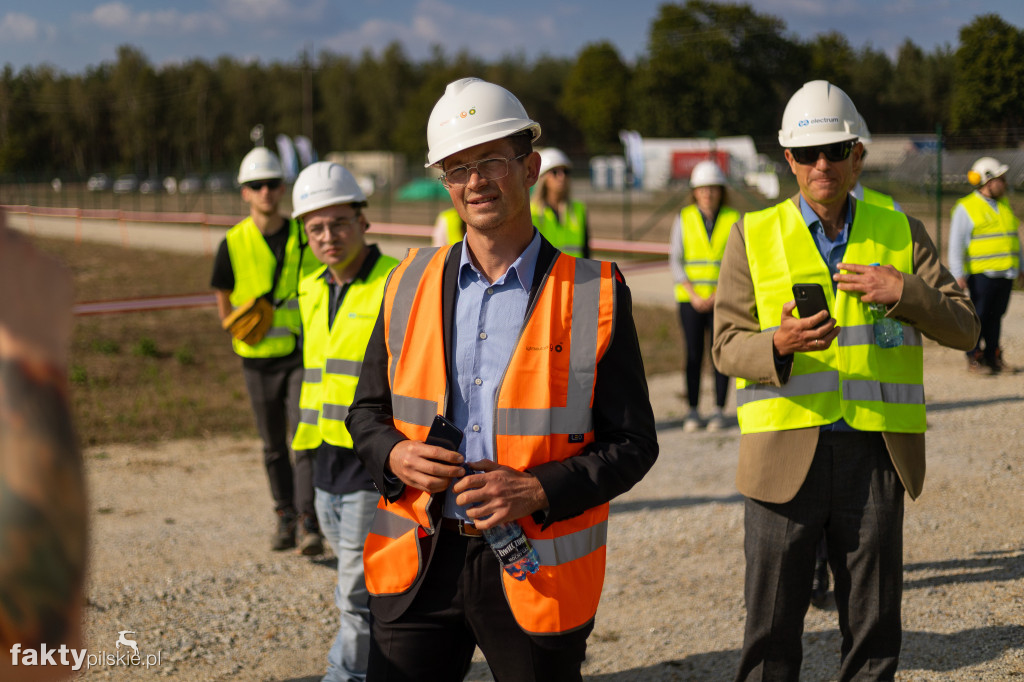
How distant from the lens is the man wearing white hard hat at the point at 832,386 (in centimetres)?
309

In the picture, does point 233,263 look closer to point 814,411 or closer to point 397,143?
point 814,411

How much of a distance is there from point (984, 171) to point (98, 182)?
2016 inches

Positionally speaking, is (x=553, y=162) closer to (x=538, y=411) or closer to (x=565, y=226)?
(x=565, y=226)

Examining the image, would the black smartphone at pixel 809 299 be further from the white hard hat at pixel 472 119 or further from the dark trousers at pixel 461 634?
the dark trousers at pixel 461 634

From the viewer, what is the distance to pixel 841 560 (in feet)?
10.5

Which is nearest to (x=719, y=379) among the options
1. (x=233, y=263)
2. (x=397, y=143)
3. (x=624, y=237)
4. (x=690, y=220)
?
(x=690, y=220)

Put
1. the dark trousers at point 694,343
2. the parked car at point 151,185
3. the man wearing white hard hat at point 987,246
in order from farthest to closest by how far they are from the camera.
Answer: the parked car at point 151,185 → the man wearing white hard hat at point 987,246 → the dark trousers at point 694,343

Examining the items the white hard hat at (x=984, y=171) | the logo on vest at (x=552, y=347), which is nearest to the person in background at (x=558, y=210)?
the white hard hat at (x=984, y=171)

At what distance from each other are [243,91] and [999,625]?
9838cm

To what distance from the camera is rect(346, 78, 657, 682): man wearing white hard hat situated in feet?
7.88

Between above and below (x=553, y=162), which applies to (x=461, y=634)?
below

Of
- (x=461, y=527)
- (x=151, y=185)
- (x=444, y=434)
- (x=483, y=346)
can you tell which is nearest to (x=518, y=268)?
(x=483, y=346)

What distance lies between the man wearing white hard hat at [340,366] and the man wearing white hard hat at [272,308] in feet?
3.72

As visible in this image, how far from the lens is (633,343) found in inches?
101
